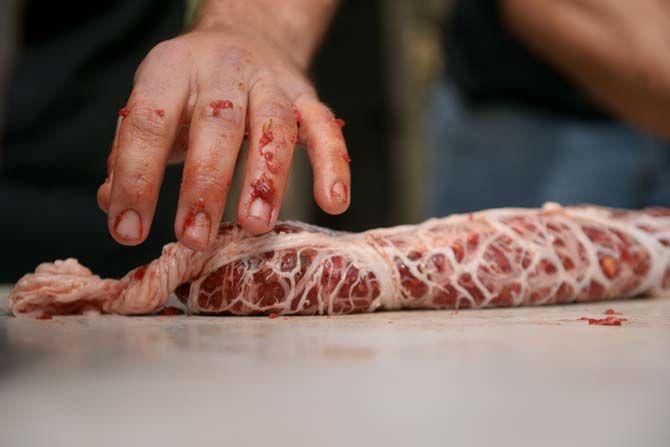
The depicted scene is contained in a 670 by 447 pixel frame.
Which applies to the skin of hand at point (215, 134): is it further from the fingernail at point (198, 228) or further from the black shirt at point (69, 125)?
the black shirt at point (69, 125)

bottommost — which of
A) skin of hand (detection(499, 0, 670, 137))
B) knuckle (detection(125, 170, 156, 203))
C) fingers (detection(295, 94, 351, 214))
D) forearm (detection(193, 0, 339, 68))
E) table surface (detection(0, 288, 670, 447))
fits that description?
table surface (detection(0, 288, 670, 447))

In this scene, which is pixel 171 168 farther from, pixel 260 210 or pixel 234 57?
pixel 260 210

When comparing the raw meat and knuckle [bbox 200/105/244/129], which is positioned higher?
knuckle [bbox 200/105/244/129]

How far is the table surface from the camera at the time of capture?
609 millimetres

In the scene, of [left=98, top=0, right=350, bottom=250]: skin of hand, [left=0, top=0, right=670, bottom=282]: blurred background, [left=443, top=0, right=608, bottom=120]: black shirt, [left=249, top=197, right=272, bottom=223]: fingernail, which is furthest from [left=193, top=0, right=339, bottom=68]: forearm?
[left=443, top=0, right=608, bottom=120]: black shirt

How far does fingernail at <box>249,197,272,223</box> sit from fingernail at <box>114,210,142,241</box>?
159 mm

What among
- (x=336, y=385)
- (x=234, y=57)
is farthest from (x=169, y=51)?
(x=336, y=385)

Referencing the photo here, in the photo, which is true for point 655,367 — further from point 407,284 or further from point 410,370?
point 407,284

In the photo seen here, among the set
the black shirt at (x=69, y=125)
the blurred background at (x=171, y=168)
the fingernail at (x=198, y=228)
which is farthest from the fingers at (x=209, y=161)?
the black shirt at (x=69, y=125)

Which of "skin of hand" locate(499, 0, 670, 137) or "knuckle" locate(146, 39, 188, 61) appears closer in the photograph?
"knuckle" locate(146, 39, 188, 61)

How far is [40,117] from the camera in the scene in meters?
1.99

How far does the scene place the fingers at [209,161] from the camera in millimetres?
1093

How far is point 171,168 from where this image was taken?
2062 mm

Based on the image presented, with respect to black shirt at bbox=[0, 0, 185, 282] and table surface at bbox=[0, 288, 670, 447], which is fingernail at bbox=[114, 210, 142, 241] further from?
black shirt at bbox=[0, 0, 185, 282]
